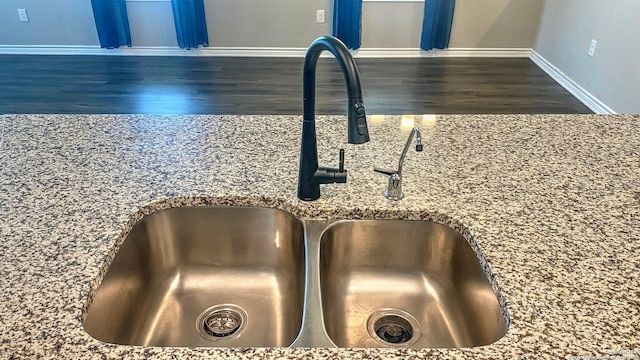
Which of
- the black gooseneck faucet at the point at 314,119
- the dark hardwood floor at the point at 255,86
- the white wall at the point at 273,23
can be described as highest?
the black gooseneck faucet at the point at 314,119

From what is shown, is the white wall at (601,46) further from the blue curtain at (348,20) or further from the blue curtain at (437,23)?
the blue curtain at (348,20)

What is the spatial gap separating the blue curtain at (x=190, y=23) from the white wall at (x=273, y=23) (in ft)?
0.38

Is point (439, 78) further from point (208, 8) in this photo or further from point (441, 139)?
point (441, 139)

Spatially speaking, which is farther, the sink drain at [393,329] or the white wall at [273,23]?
the white wall at [273,23]

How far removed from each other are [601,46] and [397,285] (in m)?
3.80

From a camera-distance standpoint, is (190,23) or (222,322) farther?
(190,23)

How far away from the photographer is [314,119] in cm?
110

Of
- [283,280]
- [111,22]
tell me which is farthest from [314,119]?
[111,22]

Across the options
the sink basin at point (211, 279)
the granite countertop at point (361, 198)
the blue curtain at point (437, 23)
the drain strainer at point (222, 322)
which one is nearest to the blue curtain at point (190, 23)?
the blue curtain at point (437, 23)

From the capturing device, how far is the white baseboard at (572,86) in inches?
159

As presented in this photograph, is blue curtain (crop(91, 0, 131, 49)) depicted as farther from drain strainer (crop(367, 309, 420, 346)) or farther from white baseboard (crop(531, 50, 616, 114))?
drain strainer (crop(367, 309, 420, 346))

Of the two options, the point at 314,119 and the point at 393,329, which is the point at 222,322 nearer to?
the point at 393,329

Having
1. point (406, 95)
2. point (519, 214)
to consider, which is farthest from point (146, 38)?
point (519, 214)

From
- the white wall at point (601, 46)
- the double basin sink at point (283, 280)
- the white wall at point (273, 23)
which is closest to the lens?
the double basin sink at point (283, 280)
